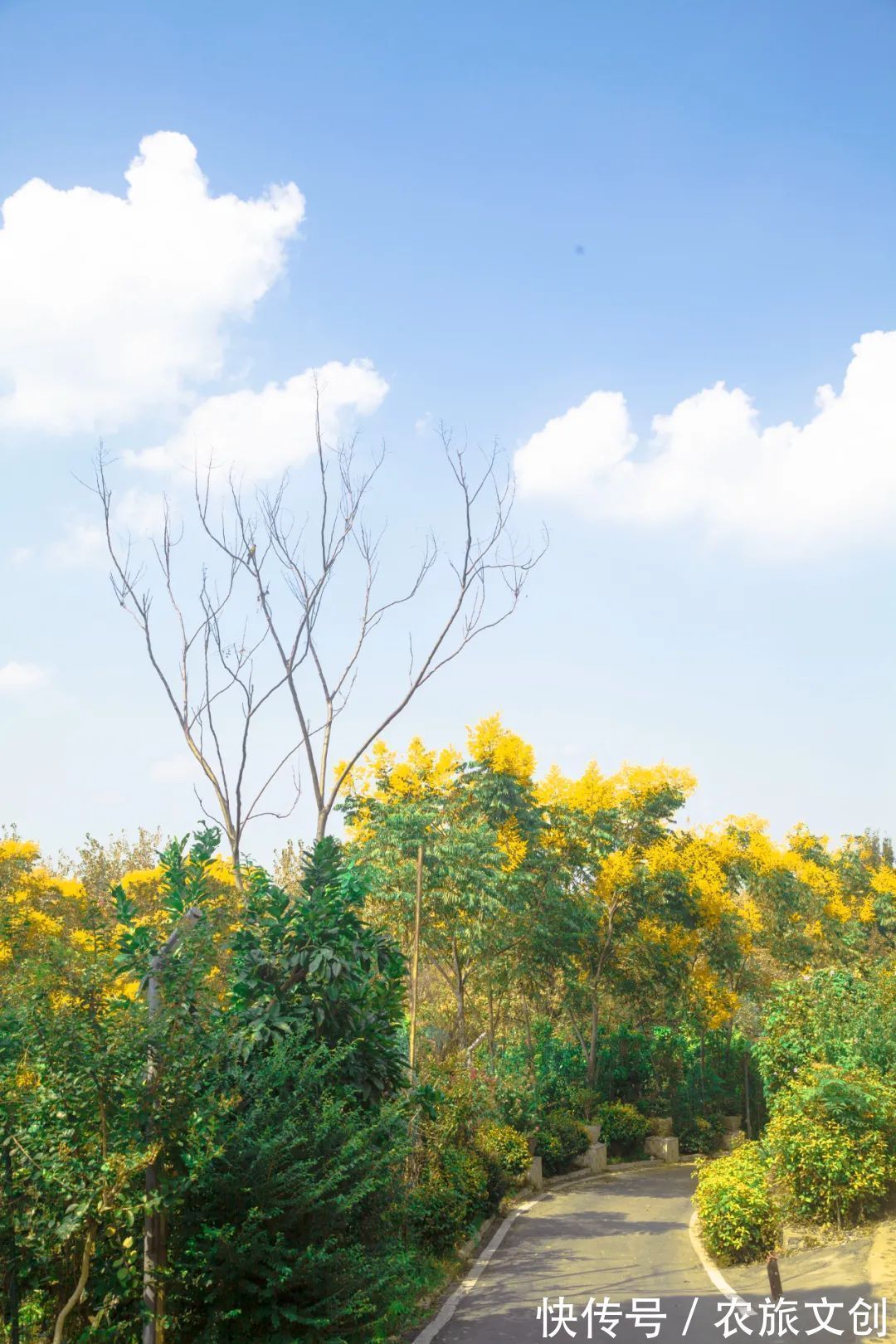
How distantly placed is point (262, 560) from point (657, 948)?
12818 millimetres

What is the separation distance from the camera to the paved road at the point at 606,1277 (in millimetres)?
8766

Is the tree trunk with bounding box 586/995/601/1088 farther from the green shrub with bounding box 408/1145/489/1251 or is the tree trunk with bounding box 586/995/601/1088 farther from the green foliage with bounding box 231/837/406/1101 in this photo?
the green foliage with bounding box 231/837/406/1101

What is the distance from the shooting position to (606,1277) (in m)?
10.9

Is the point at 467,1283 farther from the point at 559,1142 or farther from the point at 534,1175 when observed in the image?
the point at 559,1142

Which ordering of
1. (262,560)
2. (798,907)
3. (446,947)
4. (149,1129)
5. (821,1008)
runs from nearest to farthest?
1. (149,1129)
2. (821,1008)
3. (262,560)
4. (446,947)
5. (798,907)

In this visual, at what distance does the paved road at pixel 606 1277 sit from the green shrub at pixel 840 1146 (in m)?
1.07

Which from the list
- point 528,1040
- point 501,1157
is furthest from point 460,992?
point 528,1040

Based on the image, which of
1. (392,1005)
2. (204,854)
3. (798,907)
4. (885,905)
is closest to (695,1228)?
(392,1005)

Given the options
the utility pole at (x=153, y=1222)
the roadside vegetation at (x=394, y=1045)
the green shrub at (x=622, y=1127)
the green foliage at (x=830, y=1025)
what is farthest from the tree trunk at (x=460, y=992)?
the utility pole at (x=153, y=1222)

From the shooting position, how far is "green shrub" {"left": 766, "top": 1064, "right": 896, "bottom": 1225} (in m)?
10.6

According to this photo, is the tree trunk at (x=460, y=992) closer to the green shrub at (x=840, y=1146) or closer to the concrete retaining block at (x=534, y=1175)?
the concrete retaining block at (x=534, y=1175)

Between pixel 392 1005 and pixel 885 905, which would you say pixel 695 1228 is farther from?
pixel 885 905

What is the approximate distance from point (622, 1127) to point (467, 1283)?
11018 millimetres

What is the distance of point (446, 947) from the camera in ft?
59.6
